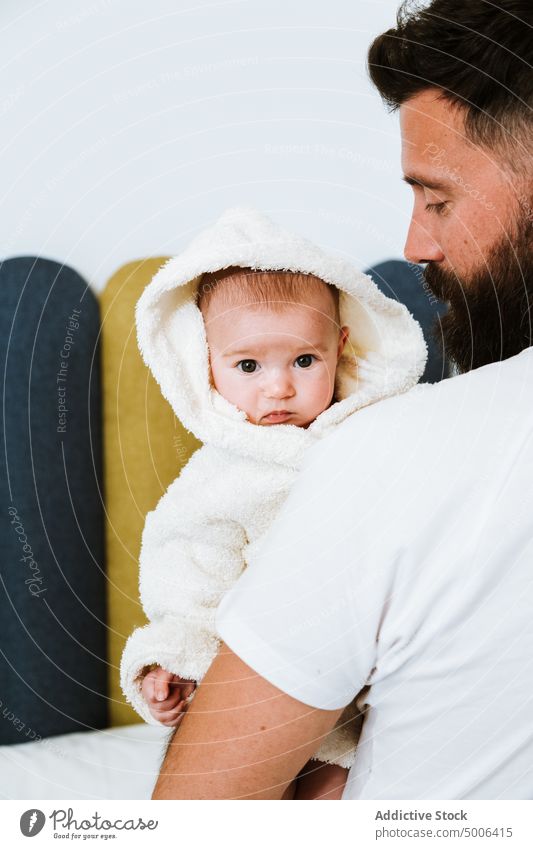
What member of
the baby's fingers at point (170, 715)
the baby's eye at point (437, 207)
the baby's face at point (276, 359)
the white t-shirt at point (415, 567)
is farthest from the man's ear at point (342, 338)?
the baby's fingers at point (170, 715)

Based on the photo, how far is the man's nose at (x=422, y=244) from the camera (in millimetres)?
690

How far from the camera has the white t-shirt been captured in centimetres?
47

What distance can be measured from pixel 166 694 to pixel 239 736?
0.61 ft

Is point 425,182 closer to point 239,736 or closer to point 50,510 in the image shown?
point 239,736

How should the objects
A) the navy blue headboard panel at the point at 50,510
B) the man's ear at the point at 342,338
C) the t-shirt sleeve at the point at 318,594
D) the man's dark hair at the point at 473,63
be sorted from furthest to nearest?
the navy blue headboard panel at the point at 50,510 → the man's ear at the point at 342,338 → the man's dark hair at the point at 473,63 → the t-shirt sleeve at the point at 318,594

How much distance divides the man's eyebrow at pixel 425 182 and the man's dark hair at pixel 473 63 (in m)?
0.04

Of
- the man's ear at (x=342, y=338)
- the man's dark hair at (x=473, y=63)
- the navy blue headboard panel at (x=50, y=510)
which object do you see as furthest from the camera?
the navy blue headboard panel at (x=50, y=510)

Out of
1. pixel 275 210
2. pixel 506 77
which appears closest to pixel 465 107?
pixel 506 77

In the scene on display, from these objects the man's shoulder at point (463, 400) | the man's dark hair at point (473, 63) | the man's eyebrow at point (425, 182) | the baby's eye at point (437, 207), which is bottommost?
the man's shoulder at point (463, 400)

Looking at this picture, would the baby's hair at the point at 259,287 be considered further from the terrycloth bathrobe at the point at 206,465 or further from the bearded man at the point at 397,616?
the bearded man at the point at 397,616

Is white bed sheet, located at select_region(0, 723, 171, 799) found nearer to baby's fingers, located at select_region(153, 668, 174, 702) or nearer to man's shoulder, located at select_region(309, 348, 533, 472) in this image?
baby's fingers, located at select_region(153, 668, 174, 702)

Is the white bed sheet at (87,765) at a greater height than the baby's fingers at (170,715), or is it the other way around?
the baby's fingers at (170,715)

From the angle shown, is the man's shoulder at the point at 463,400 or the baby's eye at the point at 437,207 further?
the baby's eye at the point at 437,207

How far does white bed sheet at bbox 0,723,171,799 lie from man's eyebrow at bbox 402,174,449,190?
1.87 feet
